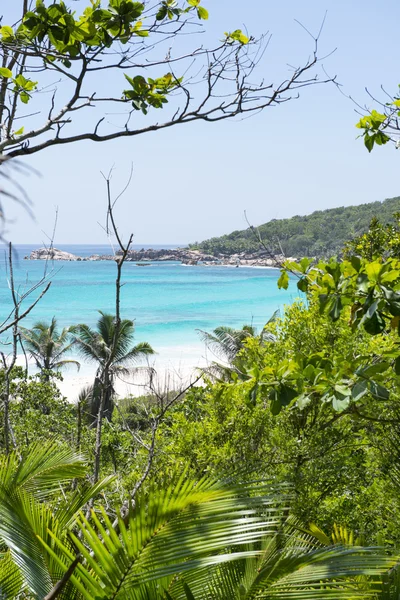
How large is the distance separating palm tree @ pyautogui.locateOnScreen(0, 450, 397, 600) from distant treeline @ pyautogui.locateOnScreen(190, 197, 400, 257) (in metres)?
1.89

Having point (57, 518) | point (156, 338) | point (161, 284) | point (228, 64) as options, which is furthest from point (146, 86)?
point (161, 284)

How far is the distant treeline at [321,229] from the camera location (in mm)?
5688

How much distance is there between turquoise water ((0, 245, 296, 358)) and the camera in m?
58.5

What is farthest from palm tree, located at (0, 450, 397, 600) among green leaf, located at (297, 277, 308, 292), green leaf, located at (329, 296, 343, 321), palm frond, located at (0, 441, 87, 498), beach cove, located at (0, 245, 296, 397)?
beach cove, located at (0, 245, 296, 397)

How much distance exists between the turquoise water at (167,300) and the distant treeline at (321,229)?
11.5m

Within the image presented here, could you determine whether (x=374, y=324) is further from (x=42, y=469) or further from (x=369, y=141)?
(x=42, y=469)

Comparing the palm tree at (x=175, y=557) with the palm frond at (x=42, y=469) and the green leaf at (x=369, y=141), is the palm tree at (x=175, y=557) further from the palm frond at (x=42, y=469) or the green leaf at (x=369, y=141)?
the green leaf at (x=369, y=141)

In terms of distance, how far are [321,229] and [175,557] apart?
18944 millimetres

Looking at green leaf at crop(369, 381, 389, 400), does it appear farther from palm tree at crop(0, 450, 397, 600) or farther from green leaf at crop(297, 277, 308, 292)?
green leaf at crop(297, 277, 308, 292)

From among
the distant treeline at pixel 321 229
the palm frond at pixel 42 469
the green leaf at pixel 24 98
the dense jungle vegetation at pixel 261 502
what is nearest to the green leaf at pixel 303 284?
the dense jungle vegetation at pixel 261 502

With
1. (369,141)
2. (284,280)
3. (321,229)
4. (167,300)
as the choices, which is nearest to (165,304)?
(167,300)

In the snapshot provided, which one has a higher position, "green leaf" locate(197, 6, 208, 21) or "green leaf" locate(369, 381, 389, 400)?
"green leaf" locate(197, 6, 208, 21)

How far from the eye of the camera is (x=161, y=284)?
98.8 metres

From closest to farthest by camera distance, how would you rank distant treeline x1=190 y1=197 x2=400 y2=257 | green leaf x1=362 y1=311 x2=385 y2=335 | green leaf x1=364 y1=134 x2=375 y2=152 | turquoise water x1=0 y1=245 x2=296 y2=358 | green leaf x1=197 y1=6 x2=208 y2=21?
green leaf x1=362 y1=311 x2=385 y2=335 < green leaf x1=197 y1=6 x2=208 y2=21 < green leaf x1=364 y1=134 x2=375 y2=152 < distant treeline x1=190 y1=197 x2=400 y2=257 < turquoise water x1=0 y1=245 x2=296 y2=358
